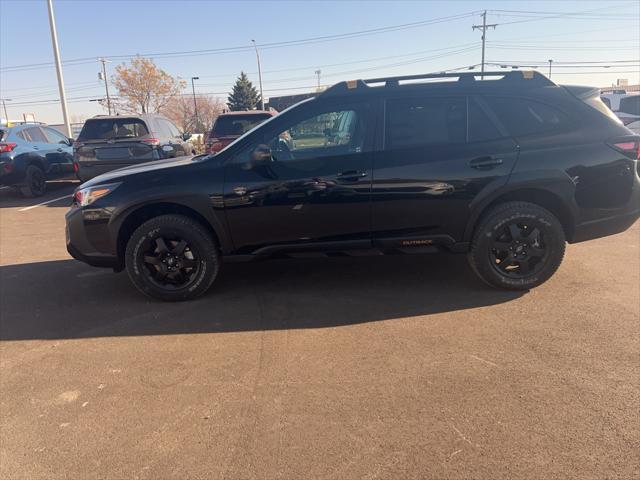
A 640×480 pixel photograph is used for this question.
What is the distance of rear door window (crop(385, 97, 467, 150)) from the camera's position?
13.7 ft

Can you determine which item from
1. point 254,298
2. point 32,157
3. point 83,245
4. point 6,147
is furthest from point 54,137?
point 254,298

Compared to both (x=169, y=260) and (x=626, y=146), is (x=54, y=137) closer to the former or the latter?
(x=169, y=260)

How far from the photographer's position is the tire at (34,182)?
1097cm

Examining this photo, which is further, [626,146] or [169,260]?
[169,260]

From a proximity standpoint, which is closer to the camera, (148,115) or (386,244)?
(386,244)

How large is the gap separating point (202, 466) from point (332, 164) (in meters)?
2.60

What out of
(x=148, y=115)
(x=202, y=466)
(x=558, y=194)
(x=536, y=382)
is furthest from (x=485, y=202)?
(x=148, y=115)

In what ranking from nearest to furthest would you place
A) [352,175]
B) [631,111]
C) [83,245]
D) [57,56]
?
[352,175] < [83,245] < [631,111] < [57,56]

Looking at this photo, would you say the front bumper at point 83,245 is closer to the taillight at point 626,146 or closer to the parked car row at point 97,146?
the taillight at point 626,146

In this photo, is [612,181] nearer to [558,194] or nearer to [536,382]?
[558,194]

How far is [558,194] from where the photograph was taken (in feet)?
13.7

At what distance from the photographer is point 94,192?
427 centimetres

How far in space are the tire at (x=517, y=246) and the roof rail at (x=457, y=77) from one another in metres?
1.14

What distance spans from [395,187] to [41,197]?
34.0ft
